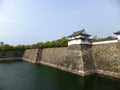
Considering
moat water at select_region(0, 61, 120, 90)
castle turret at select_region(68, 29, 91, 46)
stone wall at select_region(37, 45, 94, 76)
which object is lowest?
moat water at select_region(0, 61, 120, 90)

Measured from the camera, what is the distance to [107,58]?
11.9 meters

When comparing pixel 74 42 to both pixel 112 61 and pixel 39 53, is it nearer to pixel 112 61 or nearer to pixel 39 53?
pixel 112 61

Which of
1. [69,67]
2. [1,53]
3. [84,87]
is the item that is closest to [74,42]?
[69,67]

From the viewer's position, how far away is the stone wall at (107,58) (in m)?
11.0

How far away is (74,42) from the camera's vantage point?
14148 millimetres

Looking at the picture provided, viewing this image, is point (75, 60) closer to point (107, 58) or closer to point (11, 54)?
point (107, 58)

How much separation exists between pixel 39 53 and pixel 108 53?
562 inches

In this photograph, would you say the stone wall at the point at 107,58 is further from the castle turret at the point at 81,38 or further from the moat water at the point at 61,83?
the castle turret at the point at 81,38

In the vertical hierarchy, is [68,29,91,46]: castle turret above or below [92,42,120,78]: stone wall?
above

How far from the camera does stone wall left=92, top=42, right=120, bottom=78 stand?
11.0m

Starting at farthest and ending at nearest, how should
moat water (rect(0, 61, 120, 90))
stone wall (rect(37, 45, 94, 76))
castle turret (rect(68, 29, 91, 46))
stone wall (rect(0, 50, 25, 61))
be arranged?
stone wall (rect(0, 50, 25, 61)) → castle turret (rect(68, 29, 91, 46)) → stone wall (rect(37, 45, 94, 76)) → moat water (rect(0, 61, 120, 90))

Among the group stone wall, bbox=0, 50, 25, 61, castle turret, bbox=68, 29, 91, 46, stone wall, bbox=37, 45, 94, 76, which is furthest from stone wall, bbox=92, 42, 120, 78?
stone wall, bbox=0, 50, 25, 61

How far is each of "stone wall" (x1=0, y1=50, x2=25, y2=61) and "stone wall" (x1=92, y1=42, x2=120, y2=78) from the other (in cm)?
2397

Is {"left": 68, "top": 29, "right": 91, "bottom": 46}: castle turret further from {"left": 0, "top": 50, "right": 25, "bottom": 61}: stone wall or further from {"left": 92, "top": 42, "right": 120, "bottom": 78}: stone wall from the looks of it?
{"left": 0, "top": 50, "right": 25, "bottom": 61}: stone wall
